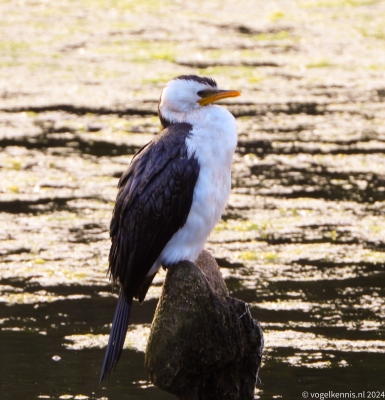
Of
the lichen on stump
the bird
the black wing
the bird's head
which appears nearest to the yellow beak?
the bird's head

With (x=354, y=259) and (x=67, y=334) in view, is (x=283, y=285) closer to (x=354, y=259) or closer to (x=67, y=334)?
(x=354, y=259)

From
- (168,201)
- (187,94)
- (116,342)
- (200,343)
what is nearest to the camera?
(200,343)

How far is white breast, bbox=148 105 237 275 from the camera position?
6.35 m

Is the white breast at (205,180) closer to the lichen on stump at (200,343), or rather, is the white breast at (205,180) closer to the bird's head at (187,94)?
the bird's head at (187,94)

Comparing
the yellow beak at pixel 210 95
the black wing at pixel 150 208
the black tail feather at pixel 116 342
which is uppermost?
the yellow beak at pixel 210 95

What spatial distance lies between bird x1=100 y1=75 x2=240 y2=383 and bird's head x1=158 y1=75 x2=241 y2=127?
0.12 m

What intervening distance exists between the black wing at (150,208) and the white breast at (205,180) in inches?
Answer: 1.8

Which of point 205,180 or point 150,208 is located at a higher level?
point 205,180

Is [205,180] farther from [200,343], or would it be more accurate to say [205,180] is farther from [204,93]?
[200,343]

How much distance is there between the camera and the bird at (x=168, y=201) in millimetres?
6285

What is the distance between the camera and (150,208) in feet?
20.7

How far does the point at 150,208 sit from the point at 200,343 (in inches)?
36.9

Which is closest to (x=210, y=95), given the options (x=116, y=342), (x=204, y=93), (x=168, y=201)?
(x=204, y=93)

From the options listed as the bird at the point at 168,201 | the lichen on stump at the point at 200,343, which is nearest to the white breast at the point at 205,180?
the bird at the point at 168,201
